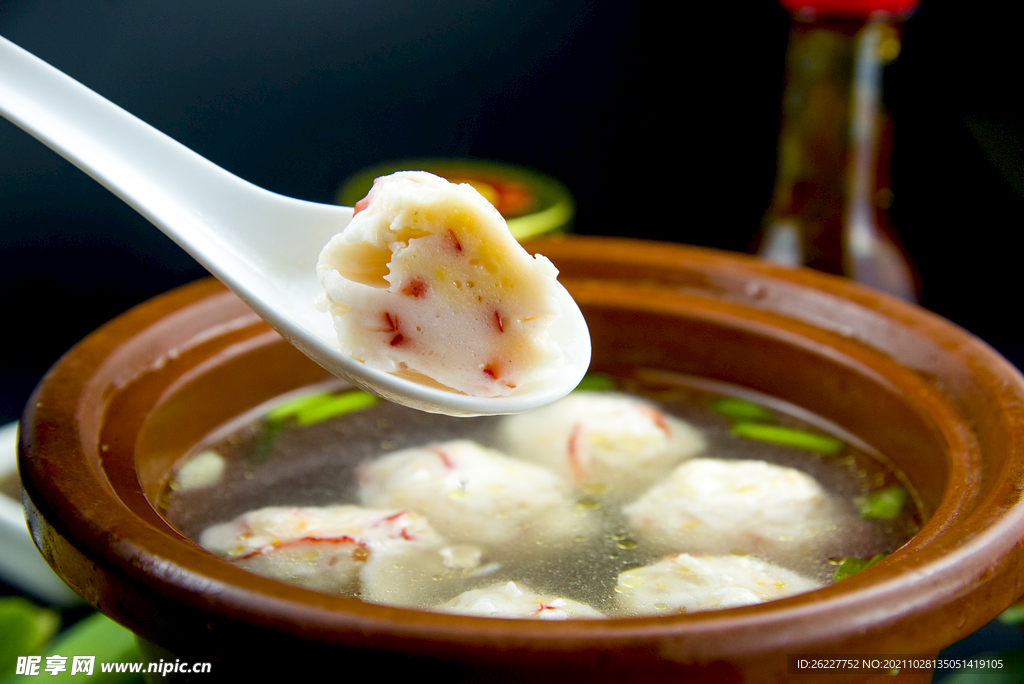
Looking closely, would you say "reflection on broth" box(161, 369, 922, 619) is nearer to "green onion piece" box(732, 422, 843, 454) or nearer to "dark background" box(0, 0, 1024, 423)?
"green onion piece" box(732, 422, 843, 454)

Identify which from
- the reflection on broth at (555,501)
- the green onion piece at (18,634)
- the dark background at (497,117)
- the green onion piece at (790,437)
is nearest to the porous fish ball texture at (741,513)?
the reflection on broth at (555,501)

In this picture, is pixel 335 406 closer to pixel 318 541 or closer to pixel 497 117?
pixel 318 541

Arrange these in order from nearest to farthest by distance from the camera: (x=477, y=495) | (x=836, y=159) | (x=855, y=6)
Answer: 1. (x=477, y=495)
2. (x=855, y=6)
3. (x=836, y=159)

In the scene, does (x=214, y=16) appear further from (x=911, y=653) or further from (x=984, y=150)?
(x=911, y=653)

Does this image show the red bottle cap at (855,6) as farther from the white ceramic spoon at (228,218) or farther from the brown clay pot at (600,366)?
the white ceramic spoon at (228,218)

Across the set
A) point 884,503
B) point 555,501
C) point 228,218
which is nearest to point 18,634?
point 228,218

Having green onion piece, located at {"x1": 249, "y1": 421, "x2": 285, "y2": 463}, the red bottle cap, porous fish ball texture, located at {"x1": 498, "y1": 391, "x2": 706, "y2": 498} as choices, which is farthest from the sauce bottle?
green onion piece, located at {"x1": 249, "y1": 421, "x2": 285, "y2": 463}

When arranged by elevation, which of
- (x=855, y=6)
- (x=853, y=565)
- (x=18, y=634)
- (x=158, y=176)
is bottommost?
(x=18, y=634)
